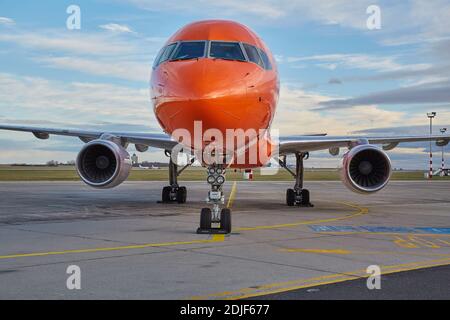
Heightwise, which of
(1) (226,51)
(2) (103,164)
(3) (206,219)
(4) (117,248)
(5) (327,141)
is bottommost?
(4) (117,248)

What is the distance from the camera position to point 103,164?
49.6 feet

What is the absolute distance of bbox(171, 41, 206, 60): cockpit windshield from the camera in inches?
403

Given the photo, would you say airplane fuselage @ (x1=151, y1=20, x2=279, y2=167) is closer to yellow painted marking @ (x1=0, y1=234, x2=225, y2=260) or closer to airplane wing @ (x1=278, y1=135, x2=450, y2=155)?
yellow painted marking @ (x1=0, y1=234, x2=225, y2=260)

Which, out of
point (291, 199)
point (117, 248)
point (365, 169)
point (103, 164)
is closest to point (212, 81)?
point (117, 248)

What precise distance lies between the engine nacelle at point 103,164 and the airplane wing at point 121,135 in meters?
1.86

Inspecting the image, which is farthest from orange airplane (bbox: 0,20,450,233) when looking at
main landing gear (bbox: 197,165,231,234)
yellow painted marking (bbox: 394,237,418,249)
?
yellow painted marking (bbox: 394,237,418,249)

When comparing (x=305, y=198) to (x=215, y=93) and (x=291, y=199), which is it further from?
(x=215, y=93)

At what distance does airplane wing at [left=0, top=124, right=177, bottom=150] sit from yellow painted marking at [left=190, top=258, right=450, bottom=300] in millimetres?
9871

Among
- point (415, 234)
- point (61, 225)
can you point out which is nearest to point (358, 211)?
point (415, 234)

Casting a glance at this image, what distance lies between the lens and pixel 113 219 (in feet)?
45.3

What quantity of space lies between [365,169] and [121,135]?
7.41 m

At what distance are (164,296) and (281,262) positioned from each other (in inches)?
96.1
